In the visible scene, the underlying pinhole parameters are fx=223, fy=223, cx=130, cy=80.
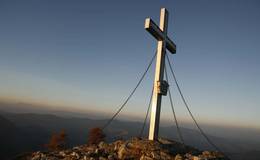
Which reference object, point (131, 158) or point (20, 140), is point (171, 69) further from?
point (20, 140)

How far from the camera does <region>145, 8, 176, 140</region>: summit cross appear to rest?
1073 cm

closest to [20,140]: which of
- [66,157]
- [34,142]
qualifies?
[34,142]

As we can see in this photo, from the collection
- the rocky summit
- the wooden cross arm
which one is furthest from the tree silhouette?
the wooden cross arm

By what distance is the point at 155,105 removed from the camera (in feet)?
35.6

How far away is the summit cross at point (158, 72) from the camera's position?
423 inches

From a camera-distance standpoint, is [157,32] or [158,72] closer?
[157,32]

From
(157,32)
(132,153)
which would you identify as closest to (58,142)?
(132,153)

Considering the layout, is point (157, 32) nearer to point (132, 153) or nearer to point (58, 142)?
point (132, 153)

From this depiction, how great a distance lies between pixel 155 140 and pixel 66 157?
4.19 meters

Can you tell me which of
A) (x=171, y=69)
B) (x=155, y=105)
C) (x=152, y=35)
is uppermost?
(x=152, y=35)

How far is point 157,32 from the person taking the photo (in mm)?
11016

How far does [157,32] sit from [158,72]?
1.98 meters

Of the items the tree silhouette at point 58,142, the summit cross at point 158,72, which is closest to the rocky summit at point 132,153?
the summit cross at point 158,72

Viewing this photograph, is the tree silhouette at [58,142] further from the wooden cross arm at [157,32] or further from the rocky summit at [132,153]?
the wooden cross arm at [157,32]
